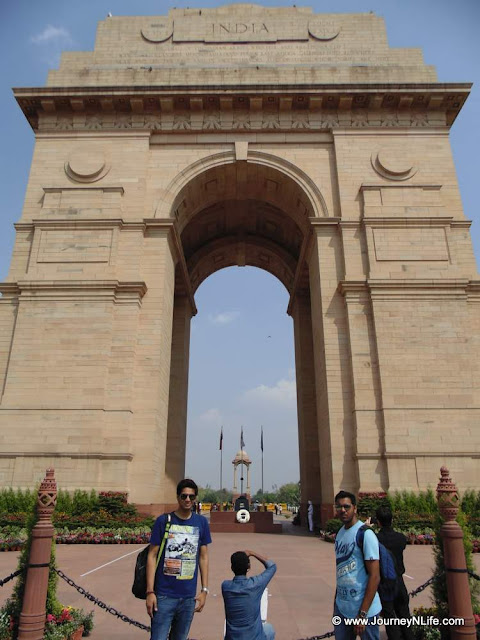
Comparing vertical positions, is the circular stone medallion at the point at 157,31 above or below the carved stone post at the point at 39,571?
above

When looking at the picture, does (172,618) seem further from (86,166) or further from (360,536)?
(86,166)

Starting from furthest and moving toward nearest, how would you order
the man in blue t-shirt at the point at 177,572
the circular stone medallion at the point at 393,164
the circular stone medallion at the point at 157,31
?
the circular stone medallion at the point at 157,31
the circular stone medallion at the point at 393,164
the man in blue t-shirt at the point at 177,572

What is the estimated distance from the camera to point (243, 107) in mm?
21609

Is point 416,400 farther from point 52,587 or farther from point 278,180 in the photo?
point 52,587

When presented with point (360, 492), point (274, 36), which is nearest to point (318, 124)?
point (274, 36)

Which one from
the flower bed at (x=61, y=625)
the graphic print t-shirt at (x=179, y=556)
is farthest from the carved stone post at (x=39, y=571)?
the graphic print t-shirt at (x=179, y=556)

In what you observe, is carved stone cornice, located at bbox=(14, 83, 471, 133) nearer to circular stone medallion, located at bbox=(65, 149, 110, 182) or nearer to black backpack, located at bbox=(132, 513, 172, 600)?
circular stone medallion, located at bbox=(65, 149, 110, 182)

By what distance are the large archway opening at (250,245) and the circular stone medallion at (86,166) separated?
3483 millimetres

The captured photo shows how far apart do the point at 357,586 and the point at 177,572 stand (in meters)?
1.54

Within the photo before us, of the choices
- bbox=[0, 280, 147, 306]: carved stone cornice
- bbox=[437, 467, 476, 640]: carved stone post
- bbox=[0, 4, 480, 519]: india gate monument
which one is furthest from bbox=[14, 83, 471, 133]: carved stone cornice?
bbox=[437, 467, 476, 640]: carved stone post

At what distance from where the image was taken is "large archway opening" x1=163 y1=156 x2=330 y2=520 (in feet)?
69.8

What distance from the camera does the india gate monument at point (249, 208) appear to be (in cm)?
1648

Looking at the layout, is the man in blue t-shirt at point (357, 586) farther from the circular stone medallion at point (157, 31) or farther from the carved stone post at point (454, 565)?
the circular stone medallion at point (157, 31)

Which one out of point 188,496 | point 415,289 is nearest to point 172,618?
point 188,496
